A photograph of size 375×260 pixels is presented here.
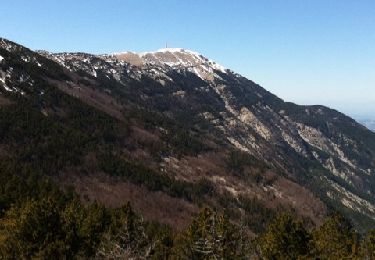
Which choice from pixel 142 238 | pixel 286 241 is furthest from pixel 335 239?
pixel 142 238

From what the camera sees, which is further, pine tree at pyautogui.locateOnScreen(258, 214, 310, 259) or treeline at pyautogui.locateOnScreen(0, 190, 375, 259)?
pine tree at pyautogui.locateOnScreen(258, 214, 310, 259)

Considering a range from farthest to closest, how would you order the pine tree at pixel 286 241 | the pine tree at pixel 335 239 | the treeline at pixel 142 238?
the pine tree at pixel 335 239
the pine tree at pixel 286 241
the treeline at pixel 142 238

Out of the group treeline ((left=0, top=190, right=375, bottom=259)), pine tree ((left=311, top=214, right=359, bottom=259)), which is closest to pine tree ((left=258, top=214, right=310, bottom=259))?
treeline ((left=0, top=190, right=375, bottom=259))

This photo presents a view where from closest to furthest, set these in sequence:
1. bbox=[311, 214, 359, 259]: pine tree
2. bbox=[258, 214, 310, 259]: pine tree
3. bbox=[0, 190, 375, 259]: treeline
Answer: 1. bbox=[0, 190, 375, 259]: treeline
2. bbox=[258, 214, 310, 259]: pine tree
3. bbox=[311, 214, 359, 259]: pine tree

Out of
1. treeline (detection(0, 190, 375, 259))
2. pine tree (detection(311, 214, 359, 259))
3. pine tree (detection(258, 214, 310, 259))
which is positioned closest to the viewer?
treeline (detection(0, 190, 375, 259))

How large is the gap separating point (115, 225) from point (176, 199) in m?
133

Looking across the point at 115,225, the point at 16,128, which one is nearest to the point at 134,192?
the point at 16,128

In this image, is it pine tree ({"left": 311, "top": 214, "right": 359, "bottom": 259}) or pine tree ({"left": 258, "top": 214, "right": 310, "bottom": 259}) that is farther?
pine tree ({"left": 311, "top": 214, "right": 359, "bottom": 259})

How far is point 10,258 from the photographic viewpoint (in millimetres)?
51719

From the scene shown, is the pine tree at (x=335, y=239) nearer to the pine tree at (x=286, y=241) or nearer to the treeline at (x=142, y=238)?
the treeline at (x=142, y=238)

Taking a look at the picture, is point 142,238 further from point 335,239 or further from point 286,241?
point 335,239

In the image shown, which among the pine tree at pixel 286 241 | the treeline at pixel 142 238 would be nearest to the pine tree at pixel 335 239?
the treeline at pixel 142 238

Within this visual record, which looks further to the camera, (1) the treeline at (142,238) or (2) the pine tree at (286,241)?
(2) the pine tree at (286,241)

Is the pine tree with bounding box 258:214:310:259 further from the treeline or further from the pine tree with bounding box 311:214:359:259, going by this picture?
the pine tree with bounding box 311:214:359:259
